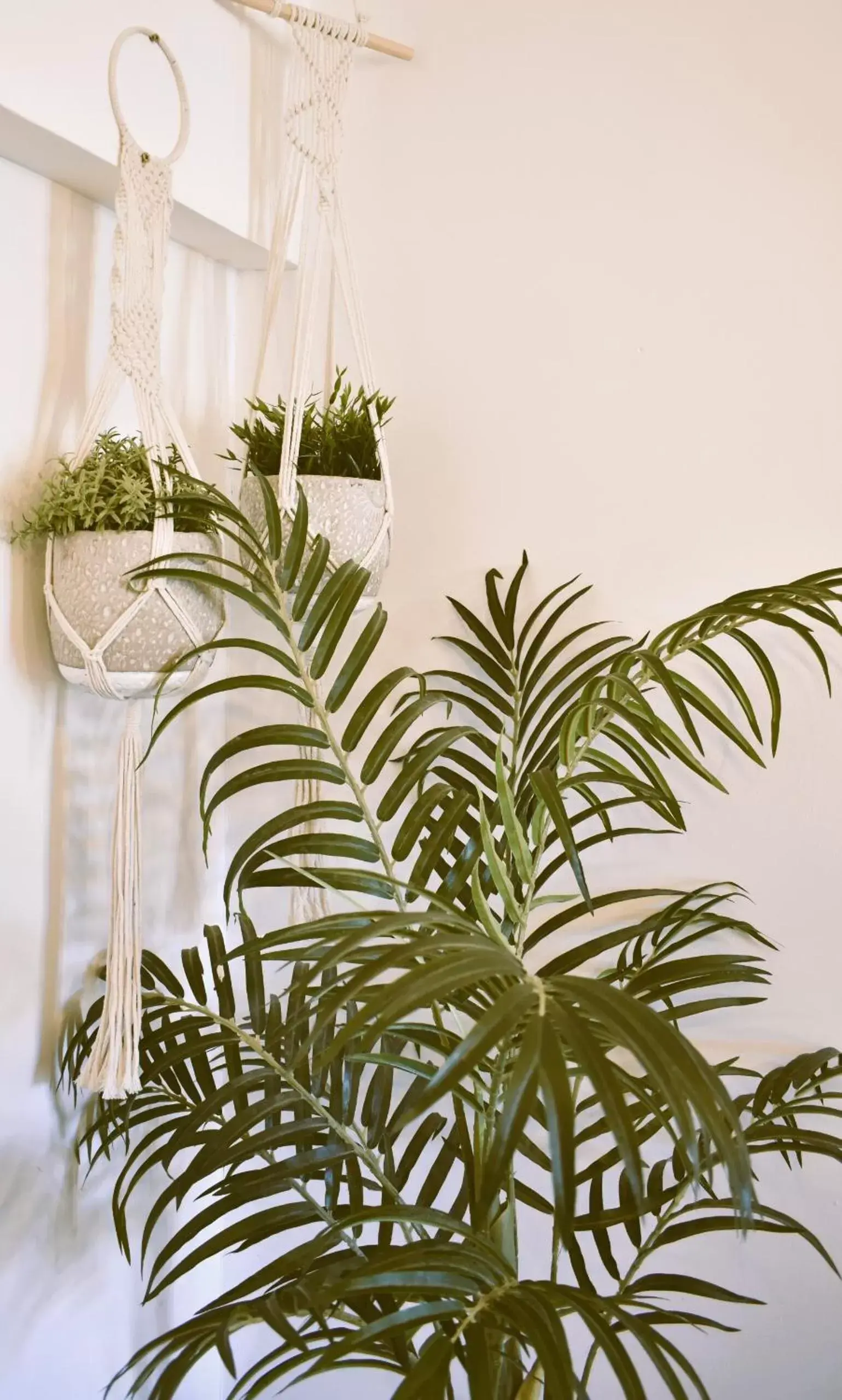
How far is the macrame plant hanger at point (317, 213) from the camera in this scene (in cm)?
121

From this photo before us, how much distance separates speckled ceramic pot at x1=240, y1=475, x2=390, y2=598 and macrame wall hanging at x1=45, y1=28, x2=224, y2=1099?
0.32ft

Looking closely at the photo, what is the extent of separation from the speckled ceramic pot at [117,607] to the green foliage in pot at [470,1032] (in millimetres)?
61

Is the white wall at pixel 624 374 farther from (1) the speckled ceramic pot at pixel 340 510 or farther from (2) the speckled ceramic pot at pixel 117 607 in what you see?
(1) the speckled ceramic pot at pixel 340 510

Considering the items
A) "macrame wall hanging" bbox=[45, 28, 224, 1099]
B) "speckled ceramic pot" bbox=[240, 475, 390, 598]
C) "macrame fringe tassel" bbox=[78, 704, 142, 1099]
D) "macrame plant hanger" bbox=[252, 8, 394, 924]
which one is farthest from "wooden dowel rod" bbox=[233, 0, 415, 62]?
"macrame fringe tassel" bbox=[78, 704, 142, 1099]

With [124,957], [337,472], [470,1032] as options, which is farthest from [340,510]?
[470,1032]

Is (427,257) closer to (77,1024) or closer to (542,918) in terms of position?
(542,918)

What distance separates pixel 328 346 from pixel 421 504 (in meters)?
0.24

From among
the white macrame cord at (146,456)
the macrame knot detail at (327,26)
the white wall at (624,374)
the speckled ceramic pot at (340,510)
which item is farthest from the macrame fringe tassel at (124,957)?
the macrame knot detail at (327,26)

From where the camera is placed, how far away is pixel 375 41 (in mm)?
1282

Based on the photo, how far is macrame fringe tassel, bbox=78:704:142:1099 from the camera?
106 cm

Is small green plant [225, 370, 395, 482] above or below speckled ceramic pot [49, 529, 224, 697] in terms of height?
above

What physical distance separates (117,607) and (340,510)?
270mm

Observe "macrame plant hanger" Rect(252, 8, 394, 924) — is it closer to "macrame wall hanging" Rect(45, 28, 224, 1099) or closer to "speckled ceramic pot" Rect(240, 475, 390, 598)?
"speckled ceramic pot" Rect(240, 475, 390, 598)

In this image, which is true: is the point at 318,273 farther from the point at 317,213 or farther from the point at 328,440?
the point at 328,440
